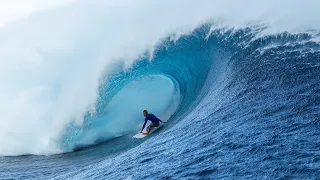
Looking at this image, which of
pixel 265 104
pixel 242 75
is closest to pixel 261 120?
pixel 265 104

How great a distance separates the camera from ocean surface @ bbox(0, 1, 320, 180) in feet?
27.2

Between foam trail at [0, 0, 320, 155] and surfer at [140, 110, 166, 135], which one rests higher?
foam trail at [0, 0, 320, 155]

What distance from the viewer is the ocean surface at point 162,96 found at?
27.2ft

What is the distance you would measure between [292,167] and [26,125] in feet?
39.9

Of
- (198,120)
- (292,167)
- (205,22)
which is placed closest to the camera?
(292,167)

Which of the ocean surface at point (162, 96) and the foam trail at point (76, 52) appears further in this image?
the foam trail at point (76, 52)

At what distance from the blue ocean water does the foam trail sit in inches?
25.1

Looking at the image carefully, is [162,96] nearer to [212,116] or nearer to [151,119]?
[151,119]

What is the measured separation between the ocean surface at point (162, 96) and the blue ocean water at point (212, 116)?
4 cm

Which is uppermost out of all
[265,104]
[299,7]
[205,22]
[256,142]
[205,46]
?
[205,22]

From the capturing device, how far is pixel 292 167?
689 cm

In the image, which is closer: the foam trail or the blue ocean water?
→ the blue ocean water

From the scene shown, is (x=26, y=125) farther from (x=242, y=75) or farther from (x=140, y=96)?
(x=242, y=75)

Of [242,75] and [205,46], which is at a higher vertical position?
[205,46]
